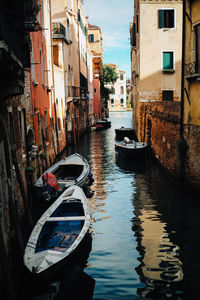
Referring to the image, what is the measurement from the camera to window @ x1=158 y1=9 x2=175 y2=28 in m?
22.6

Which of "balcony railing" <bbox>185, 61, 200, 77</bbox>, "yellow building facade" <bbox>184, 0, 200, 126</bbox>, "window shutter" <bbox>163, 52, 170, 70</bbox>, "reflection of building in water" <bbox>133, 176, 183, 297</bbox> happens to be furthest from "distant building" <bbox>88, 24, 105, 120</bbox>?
"reflection of building in water" <bbox>133, 176, 183, 297</bbox>

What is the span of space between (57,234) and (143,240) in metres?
2.23

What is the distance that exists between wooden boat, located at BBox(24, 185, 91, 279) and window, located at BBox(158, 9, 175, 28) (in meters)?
17.2

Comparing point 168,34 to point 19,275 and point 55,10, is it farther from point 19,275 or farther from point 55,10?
point 19,275

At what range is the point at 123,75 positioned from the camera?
85.7 meters

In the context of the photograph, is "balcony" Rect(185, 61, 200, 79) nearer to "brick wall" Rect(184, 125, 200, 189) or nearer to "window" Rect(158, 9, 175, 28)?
"brick wall" Rect(184, 125, 200, 189)

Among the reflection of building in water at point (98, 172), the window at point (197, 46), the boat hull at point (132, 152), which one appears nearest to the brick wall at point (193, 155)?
the window at point (197, 46)

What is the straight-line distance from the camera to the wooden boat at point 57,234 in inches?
230

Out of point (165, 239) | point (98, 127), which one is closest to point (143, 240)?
point (165, 239)

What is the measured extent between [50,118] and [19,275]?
11.3 meters

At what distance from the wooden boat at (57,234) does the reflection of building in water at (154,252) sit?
1504 mm

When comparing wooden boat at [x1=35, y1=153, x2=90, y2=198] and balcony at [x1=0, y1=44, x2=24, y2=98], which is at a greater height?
balcony at [x1=0, y1=44, x2=24, y2=98]

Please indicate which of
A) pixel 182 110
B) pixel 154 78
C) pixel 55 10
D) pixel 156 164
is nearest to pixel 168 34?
pixel 154 78

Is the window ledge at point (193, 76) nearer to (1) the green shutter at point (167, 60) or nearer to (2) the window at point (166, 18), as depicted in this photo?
(1) the green shutter at point (167, 60)
